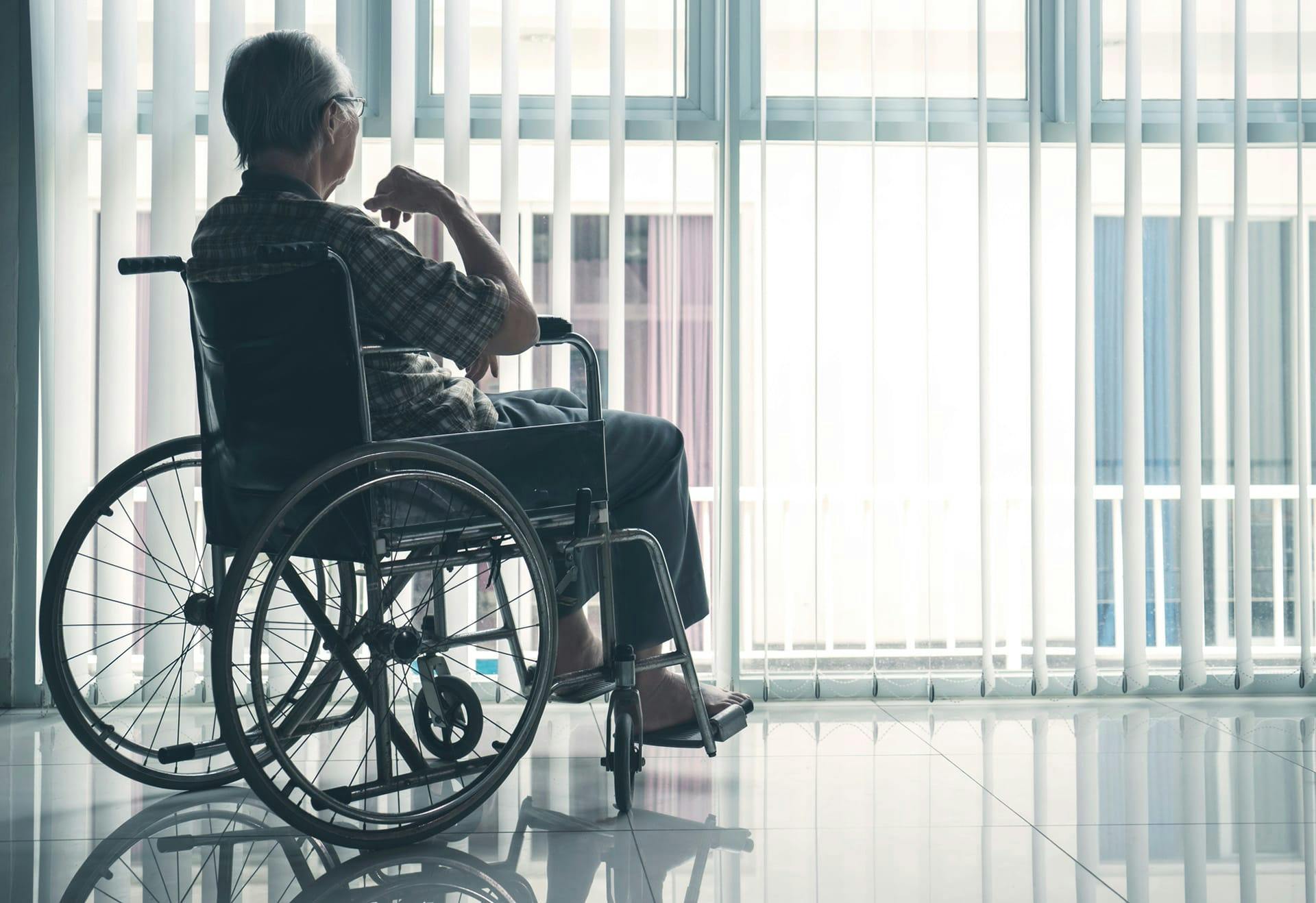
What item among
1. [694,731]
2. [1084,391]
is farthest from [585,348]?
[1084,391]

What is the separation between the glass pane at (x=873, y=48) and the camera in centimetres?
229

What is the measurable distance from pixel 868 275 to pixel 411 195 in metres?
1.04

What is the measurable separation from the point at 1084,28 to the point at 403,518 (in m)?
1.76

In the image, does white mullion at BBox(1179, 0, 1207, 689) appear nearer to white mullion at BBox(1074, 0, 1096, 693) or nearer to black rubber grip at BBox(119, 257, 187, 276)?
white mullion at BBox(1074, 0, 1096, 693)

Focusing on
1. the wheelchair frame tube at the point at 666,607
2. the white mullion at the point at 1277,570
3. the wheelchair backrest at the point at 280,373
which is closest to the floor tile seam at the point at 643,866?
the wheelchair frame tube at the point at 666,607

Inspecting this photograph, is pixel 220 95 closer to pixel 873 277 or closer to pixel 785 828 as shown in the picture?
pixel 873 277

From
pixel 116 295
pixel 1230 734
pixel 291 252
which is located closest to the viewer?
pixel 291 252

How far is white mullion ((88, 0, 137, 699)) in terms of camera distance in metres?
2.20

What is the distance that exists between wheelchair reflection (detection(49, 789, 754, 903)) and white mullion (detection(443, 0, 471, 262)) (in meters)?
1.20

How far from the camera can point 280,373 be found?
1.38m

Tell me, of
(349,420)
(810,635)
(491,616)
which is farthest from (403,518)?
(810,635)

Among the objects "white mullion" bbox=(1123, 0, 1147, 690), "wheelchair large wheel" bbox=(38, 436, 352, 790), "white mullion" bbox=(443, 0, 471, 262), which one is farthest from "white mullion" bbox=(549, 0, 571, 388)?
"white mullion" bbox=(1123, 0, 1147, 690)

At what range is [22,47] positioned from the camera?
2244 millimetres

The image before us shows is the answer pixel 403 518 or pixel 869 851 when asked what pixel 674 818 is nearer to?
pixel 869 851
